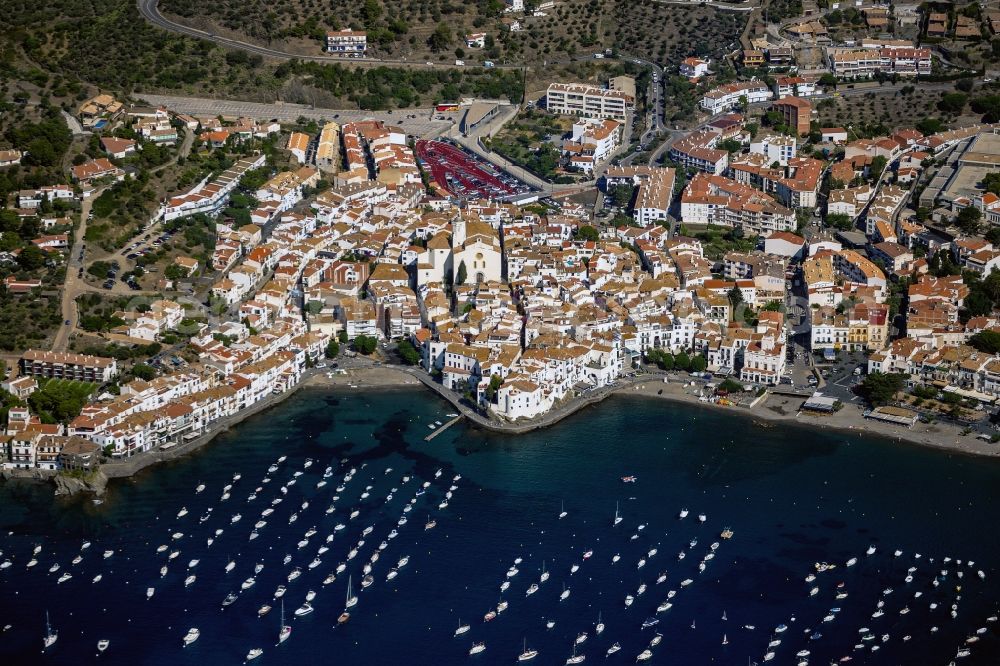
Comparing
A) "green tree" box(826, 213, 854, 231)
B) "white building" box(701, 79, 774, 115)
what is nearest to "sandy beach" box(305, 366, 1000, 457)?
"green tree" box(826, 213, 854, 231)

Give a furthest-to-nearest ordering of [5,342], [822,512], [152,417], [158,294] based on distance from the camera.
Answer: [158,294]
[5,342]
[152,417]
[822,512]

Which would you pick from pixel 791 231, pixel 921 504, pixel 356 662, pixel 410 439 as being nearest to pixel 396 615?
pixel 356 662

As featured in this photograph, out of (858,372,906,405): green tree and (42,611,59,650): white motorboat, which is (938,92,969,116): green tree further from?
(42,611,59,650): white motorboat

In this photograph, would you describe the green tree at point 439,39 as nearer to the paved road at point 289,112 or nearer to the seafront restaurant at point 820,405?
the paved road at point 289,112

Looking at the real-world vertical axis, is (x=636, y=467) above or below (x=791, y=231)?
below

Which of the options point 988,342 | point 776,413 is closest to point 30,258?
point 776,413

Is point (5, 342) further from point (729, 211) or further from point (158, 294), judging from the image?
point (729, 211)
